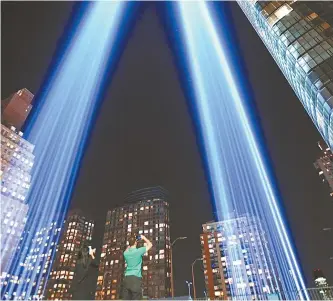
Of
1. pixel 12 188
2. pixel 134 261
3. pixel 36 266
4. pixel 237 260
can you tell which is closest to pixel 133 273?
pixel 134 261

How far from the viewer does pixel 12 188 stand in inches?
3718

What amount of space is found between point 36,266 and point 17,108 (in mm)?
89432

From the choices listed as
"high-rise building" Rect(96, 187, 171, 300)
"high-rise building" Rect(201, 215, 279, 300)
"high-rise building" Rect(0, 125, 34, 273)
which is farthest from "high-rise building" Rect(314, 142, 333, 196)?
"high-rise building" Rect(0, 125, 34, 273)

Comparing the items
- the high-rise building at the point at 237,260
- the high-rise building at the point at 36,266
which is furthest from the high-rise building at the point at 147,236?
the high-rise building at the point at 36,266

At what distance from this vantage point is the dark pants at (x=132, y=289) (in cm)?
810

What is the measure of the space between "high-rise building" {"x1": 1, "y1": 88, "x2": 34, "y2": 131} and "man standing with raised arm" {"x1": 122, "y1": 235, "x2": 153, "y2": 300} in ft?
395

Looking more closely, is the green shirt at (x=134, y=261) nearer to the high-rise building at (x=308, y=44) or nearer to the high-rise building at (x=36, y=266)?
the high-rise building at (x=308, y=44)

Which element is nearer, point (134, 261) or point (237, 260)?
point (134, 261)

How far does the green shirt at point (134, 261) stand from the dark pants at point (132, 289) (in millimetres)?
152

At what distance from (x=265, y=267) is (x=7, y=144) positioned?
123m

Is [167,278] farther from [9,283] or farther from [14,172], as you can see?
[14,172]

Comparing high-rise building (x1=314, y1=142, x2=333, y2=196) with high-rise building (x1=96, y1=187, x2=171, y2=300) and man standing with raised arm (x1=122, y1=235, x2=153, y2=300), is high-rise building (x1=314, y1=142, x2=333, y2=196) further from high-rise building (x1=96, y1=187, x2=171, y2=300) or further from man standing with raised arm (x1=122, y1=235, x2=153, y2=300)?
man standing with raised arm (x1=122, y1=235, x2=153, y2=300)

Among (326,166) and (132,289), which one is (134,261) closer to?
(132,289)

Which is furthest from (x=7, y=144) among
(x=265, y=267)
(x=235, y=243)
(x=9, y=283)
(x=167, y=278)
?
(x=265, y=267)
